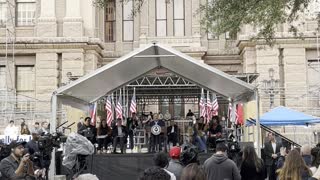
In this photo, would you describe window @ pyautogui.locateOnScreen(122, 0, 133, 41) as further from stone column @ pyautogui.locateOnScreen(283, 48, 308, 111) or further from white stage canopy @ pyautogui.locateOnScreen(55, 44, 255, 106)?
white stage canopy @ pyautogui.locateOnScreen(55, 44, 255, 106)

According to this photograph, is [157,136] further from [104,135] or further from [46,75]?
[46,75]

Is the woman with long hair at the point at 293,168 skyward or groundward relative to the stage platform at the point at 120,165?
skyward

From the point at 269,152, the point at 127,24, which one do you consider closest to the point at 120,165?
the point at 269,152

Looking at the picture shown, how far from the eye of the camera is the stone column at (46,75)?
3331 cm

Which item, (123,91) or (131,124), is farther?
(123,91)

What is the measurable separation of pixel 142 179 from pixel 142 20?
32.5 meters

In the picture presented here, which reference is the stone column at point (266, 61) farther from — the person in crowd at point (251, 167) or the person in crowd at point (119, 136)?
the person in crowd at point (251, 167)

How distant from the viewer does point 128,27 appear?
37594 millimetres

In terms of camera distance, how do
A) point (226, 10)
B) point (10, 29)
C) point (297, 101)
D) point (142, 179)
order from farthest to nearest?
point (10, 29)
point (297, 101)
point (226, 10)
point (142, 179)

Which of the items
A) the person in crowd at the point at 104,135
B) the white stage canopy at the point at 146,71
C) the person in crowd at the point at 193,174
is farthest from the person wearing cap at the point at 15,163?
the person in crowd at the point at 104,135

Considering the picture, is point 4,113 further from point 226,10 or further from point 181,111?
point 226,10

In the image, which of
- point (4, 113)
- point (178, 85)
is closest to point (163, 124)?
point (178, 85)

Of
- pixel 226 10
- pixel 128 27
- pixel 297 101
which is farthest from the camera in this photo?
pixel 128 27

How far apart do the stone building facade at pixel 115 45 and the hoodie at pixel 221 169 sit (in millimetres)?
22584
